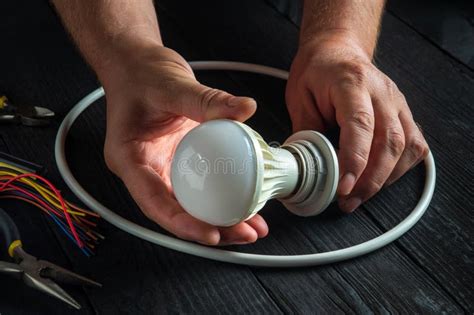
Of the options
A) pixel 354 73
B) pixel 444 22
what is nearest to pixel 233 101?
pixel 354 73

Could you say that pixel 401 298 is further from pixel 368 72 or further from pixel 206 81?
pixel 206 81

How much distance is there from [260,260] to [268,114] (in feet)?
1.03

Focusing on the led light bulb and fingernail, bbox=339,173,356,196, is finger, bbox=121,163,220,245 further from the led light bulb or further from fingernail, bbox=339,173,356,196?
fingernail, bbox=339,173,356,196

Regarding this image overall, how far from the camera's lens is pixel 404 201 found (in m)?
0.79

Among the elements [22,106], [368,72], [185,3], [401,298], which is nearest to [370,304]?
[401,298]

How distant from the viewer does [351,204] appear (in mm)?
749

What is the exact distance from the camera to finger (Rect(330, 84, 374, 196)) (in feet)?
2.30

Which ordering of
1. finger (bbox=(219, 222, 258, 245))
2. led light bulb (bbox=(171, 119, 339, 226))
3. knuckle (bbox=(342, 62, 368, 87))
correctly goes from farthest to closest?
knuckle (bbox=(342, 62, 368, 87))
finger (bbox=(219, 222, 258, 245))
led light bulb (bbox=(171, 119, 339, 226))

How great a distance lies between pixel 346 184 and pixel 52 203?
380 mm

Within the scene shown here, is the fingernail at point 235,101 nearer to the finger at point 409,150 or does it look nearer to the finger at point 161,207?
the finger at point 161,207

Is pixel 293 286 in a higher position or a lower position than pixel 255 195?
lower

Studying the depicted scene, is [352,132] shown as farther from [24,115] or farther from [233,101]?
[24,115]

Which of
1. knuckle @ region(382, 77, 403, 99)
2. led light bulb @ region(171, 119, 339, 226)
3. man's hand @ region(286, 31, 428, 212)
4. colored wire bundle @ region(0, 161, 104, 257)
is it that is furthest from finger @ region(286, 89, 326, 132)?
colored wire bundle @ region(0, 161, 104, 257)

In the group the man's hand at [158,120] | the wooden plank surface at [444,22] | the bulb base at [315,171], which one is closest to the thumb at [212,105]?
the man's hand at [158,120]
